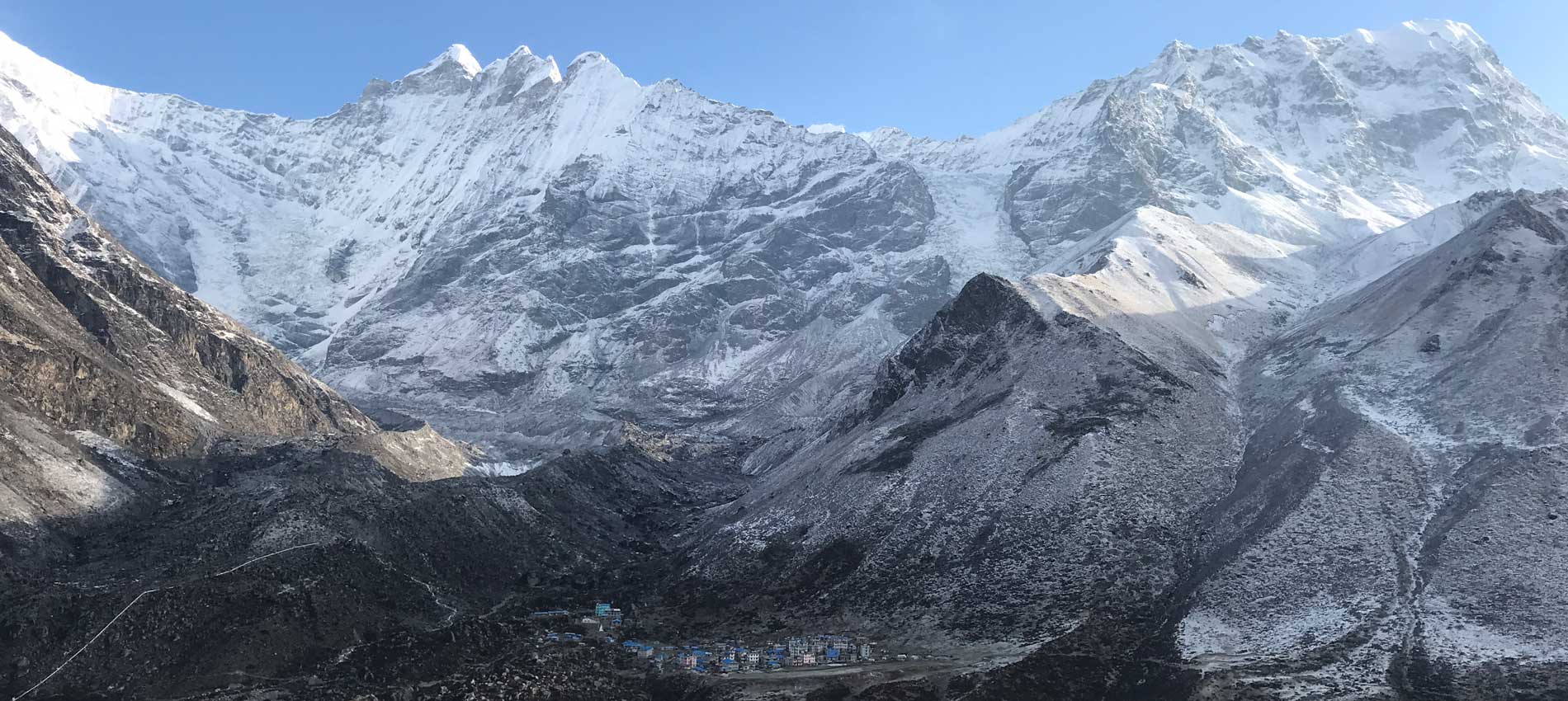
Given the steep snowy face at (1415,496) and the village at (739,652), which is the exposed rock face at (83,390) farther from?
the steep snowy face at (1415,496)

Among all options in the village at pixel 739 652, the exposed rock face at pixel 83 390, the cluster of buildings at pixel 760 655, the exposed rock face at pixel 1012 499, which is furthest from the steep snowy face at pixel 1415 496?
the exposed rock face at pixel 83 390

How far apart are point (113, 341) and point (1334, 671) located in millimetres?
178155

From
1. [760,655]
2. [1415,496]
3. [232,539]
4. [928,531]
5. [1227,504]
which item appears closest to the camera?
[760,655]

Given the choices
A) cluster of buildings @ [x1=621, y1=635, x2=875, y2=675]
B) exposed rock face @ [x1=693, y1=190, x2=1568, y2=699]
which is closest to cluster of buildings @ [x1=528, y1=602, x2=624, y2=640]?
cluster of buildings @ [x1=621, y1=635, x2=875, y2=675]

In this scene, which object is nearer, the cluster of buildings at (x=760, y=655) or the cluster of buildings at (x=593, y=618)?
the cluster of buildings at (x=760, y=655)

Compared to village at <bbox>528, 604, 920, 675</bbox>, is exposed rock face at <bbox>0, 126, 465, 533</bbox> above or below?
above

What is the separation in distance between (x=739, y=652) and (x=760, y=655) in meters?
2.50

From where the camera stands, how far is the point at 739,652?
11131 centimetres

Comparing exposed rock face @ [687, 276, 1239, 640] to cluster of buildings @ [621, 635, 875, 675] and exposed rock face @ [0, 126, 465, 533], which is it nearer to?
cluster of buildings @ [621, 635, 875, 675]

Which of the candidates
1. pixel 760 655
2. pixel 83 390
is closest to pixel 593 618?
pixel 760 655

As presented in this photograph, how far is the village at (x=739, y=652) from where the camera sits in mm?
107875

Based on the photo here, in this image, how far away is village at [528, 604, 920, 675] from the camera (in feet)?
354

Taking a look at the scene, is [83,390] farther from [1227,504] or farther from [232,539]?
[1227,504]

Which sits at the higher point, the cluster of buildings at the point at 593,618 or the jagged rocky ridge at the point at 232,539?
the jagged rocky ridge at the point at 232,539
